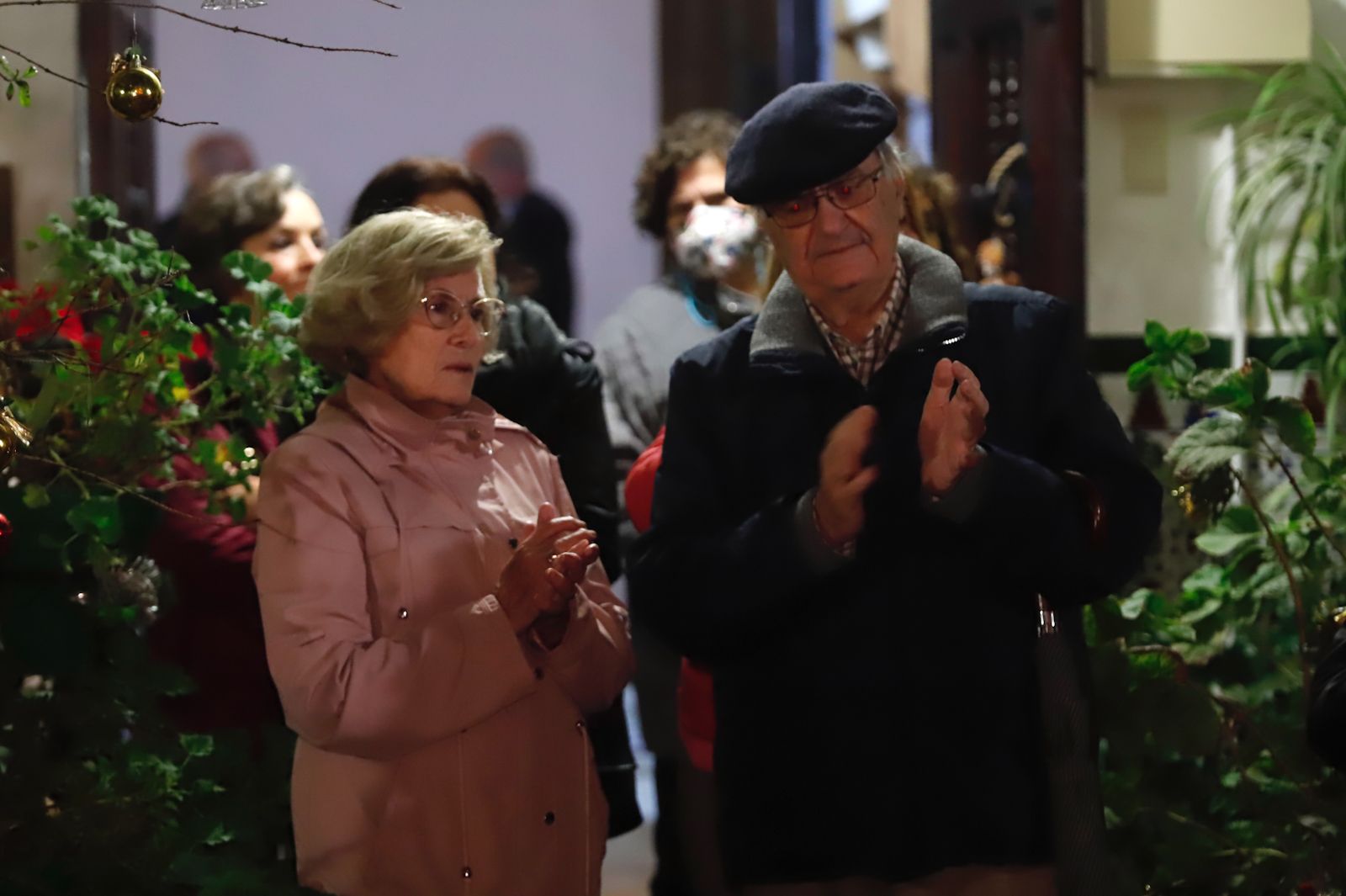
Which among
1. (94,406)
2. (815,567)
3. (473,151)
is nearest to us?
(815,567)

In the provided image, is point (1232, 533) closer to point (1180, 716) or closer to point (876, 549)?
point (1180, 716)

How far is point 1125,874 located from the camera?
104 inches

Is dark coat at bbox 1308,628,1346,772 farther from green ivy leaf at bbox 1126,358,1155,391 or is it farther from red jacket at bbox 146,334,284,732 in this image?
red jacket at bbox 146,334,284,732

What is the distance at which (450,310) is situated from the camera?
2303 mm

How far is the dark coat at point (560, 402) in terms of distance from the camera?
281cm

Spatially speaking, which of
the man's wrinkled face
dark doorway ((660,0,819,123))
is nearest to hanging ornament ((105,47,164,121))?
the man's wrinkled face

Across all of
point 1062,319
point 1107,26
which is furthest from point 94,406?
point 1107,26

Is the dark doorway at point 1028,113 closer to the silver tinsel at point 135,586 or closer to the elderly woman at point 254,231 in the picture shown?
the elderly woman at point 254,231

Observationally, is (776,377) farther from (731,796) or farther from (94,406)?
(94,406)

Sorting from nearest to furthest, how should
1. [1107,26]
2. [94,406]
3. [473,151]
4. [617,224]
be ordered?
[94,406]
[1107,26]
[473,151]
[617,224]

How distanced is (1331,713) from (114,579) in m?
1.58

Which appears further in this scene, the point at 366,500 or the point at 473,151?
the point at 473,151

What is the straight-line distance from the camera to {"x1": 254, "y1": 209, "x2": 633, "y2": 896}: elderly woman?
214cm

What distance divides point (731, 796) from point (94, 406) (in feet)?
3.53
